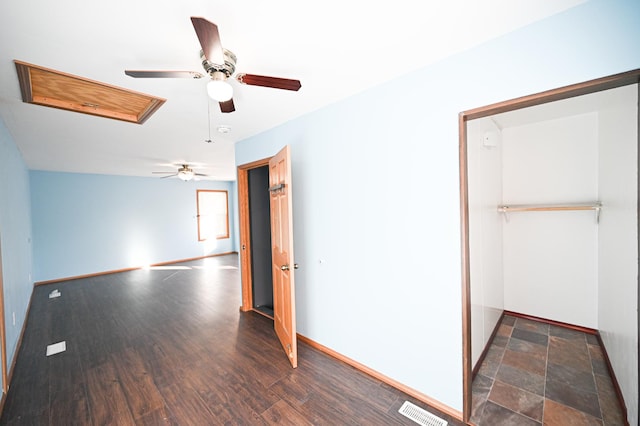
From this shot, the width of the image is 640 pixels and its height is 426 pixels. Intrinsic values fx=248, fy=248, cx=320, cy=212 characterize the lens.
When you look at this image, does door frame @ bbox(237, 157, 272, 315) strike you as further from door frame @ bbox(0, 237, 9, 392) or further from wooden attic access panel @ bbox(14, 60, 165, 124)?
door frame @ bbox(0, 237, 9, 392)

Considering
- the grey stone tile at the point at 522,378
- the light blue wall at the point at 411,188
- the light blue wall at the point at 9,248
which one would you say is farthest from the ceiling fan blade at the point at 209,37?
the grey stone tile at the point at 522,378

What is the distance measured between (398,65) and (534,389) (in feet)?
8.94

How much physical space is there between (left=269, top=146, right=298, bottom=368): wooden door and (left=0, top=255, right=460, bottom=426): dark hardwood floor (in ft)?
0.79

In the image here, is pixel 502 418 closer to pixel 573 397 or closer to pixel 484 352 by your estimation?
pixel 573 397

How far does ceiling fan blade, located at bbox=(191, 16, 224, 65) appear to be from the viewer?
106cm

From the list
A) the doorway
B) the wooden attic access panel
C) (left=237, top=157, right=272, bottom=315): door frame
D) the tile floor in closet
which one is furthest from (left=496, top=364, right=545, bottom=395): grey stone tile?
the wooden attic access panel

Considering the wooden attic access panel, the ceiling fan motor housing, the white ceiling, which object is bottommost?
the ceiling fan motor housing

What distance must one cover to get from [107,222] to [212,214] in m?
2.70

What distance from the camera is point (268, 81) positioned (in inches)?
61.3

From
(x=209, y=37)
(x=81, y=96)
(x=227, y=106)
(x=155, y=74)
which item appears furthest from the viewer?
(x=81, y=96)

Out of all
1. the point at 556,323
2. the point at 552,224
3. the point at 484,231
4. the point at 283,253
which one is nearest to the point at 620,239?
the point at 484,231

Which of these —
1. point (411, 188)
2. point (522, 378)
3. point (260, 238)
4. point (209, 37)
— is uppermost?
point (209, 37)

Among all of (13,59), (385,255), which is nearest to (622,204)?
(385,255)

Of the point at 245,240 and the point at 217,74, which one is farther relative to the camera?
the point at 245,240
